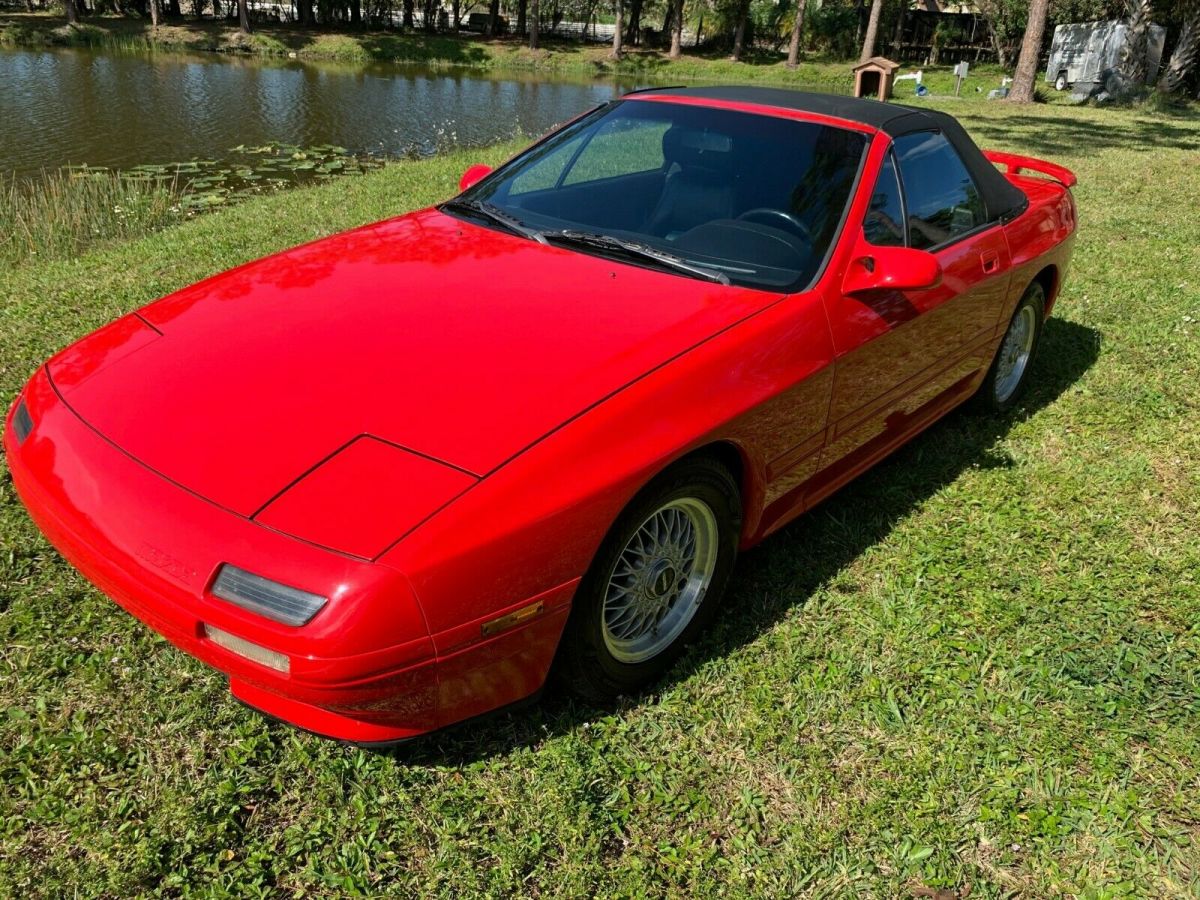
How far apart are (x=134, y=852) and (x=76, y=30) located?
4046 cm

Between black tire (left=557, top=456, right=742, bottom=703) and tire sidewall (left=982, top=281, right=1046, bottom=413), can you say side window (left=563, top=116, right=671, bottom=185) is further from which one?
tire sidewall (left=982, top=281, right=1046, bottom=413)

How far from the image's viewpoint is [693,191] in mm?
3127

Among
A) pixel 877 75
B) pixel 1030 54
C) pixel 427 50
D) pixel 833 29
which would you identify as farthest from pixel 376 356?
pixel 833 29

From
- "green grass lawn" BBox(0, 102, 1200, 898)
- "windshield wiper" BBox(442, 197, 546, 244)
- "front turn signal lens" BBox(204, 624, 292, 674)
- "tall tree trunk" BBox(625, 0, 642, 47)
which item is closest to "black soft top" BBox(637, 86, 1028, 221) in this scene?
"windshield wiper" BBox(442, 197, 546, 244)

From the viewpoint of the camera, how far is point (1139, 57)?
80.8 ft

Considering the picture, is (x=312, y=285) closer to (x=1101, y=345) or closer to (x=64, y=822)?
(x=64, y=822)

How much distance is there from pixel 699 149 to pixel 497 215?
794 mm

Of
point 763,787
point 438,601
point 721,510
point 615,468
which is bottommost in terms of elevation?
point 763,787

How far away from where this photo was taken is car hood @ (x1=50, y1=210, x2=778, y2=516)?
6.61 feet

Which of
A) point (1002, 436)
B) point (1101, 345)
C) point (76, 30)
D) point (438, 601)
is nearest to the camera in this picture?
point (438, 601)

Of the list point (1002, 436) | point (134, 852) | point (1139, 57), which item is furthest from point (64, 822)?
point (1139, 57)

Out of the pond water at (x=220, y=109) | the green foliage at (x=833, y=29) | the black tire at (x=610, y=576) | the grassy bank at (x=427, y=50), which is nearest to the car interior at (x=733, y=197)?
the black tire at (x=610, y=576)

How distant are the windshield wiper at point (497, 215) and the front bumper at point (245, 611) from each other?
5.00ft

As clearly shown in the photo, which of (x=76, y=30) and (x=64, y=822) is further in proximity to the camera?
(x=76, y=30)
